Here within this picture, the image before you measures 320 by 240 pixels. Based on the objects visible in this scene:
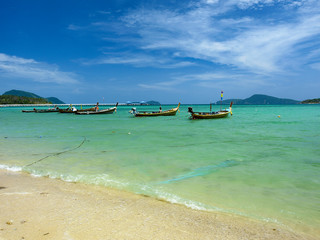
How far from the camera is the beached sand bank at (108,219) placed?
3.19 metres

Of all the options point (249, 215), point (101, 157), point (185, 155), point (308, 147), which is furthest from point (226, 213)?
point (308, 147)

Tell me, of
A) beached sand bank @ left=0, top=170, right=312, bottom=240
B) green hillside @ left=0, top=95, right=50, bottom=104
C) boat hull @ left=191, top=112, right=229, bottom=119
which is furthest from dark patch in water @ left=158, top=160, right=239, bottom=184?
green hillside @ left=0, top=95, right=50, bottom=104

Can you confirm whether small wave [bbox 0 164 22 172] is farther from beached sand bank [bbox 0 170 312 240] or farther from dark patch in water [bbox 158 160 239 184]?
dark patch in water [bbox 158 160 239 184]

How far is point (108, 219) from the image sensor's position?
3.64 m

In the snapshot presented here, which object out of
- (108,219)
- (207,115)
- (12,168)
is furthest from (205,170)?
(207,115)

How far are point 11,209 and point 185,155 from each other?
6.60 metres

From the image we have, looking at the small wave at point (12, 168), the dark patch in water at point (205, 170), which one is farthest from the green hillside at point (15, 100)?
the dark patch in water at point (205, 170)

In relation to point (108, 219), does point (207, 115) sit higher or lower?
higher

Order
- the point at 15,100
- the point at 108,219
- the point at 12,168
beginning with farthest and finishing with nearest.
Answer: the point at 15,100, the point at 12,168, the point at 108,219

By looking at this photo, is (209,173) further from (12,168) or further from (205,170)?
(12,168)

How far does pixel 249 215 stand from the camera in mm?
4090

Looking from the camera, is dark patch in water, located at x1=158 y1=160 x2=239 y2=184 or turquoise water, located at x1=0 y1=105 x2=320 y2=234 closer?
turquoise water, located at x1=0 y1=105 x2=320 y2=234

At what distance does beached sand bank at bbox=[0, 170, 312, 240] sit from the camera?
319 cm

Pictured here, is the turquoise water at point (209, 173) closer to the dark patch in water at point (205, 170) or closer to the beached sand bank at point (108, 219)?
the dark patch in water at point (205, 170)
